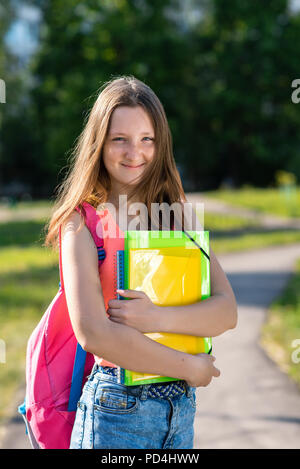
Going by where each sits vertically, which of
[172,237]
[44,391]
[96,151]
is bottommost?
[44,391]

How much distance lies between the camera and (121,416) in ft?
4.73

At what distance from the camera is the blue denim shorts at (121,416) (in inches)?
56.7

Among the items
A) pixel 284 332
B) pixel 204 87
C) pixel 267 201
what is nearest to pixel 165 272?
pixel 284 332

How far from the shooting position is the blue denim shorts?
144cm

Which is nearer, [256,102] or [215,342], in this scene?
[215,342]

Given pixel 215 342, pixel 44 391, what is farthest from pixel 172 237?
pixel 215 342

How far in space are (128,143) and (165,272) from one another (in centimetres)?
38

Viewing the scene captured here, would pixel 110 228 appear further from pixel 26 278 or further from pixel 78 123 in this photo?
pixel 78 123

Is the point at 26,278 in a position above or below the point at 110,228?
below

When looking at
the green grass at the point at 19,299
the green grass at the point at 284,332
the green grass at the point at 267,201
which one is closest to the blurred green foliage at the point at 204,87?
the green grass at the point at 267,201

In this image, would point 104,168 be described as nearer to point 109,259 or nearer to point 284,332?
point 109,259

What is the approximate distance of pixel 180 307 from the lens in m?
1.44

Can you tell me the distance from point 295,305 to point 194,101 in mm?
27790

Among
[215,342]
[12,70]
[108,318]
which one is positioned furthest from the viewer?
[12,70]
